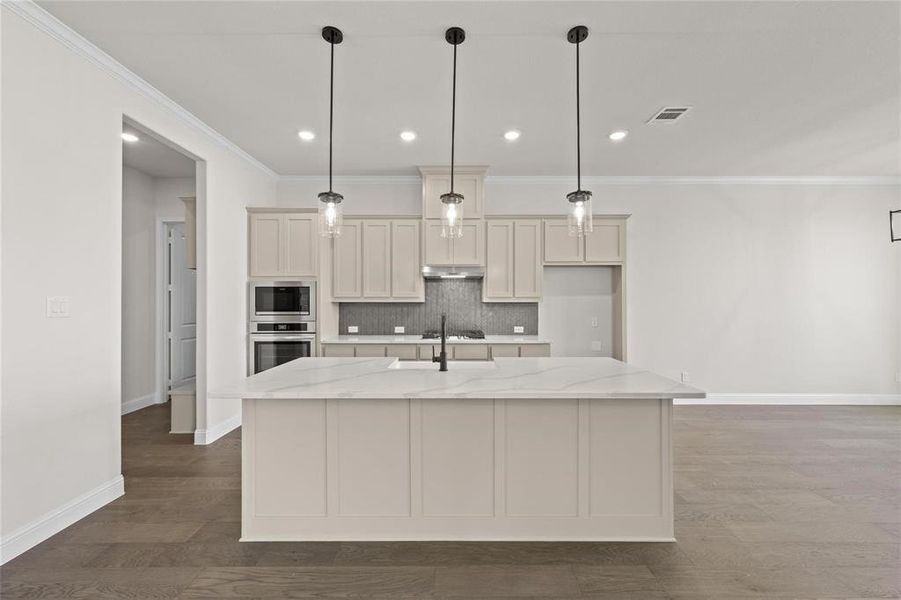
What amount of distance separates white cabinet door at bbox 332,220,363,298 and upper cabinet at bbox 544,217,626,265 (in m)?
2.07

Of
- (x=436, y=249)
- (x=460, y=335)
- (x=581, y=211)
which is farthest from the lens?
(x=460, y=335)

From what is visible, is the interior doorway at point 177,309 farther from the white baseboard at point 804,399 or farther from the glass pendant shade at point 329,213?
the white baseboard at point 804,399

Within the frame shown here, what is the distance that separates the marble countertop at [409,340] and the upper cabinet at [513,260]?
459 millimetres

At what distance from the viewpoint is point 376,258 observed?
5125 millimetres

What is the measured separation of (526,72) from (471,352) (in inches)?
109

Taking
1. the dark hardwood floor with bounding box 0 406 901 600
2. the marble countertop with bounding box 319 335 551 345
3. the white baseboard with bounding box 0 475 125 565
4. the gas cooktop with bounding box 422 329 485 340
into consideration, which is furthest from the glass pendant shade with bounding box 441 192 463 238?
the white baseboard with bounding box 0 475 125 565

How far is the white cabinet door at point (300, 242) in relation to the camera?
16.0 feet

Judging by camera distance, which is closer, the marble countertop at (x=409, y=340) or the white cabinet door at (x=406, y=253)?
the marble countertop at (x=409, y=340)

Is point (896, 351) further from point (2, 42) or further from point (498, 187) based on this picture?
point (2, 42)

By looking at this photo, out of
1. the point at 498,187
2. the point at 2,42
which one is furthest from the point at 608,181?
the point at 2,42

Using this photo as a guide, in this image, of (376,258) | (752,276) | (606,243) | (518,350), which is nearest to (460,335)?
(518,350)

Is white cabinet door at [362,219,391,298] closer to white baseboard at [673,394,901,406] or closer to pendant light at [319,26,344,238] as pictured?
pendant light at [319,26,344,238]

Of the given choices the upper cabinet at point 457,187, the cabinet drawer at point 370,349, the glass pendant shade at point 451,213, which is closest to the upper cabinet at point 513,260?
the upper cabinet at point 457,187

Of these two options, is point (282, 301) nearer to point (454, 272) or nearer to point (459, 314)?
point (454, 272)
